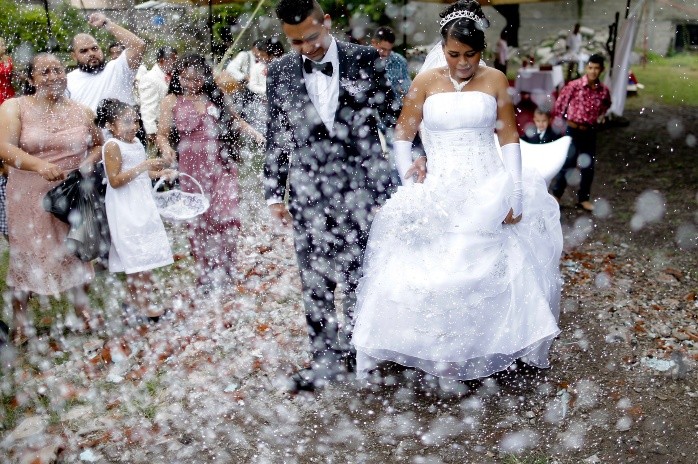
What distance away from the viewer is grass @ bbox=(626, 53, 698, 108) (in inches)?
661

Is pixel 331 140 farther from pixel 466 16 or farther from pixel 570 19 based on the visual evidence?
pixel 570 19

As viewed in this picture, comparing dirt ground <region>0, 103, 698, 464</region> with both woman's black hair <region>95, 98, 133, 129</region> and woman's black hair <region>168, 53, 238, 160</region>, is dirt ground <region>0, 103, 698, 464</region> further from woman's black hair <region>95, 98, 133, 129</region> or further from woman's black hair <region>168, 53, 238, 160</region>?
woman's black hair <region>95, 98, 133, 129</region>

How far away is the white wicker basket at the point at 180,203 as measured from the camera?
5.36 m

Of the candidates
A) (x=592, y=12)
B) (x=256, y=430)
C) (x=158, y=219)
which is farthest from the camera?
(x=592, y=12)

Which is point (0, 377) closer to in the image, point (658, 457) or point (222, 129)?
point (222, 129)

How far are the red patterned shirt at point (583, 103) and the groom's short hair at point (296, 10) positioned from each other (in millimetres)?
5337

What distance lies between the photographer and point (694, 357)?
4.62 meters

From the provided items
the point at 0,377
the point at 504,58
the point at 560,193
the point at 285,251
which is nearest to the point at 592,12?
the point at 504,58

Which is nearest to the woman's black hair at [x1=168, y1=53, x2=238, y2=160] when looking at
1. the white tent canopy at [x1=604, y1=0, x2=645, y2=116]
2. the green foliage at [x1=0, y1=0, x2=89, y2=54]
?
the green foliage at [x1=0, y1=0, x2=89, y2=54]

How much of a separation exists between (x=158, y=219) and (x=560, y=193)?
535 centimetres

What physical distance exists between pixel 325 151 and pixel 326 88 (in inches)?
14.7

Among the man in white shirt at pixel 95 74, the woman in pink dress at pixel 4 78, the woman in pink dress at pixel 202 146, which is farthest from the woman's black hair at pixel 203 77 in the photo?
the woman in pink dress at pixel 4 78

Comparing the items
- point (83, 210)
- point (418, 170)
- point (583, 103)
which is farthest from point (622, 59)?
point (83, 210)

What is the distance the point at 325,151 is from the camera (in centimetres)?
399
